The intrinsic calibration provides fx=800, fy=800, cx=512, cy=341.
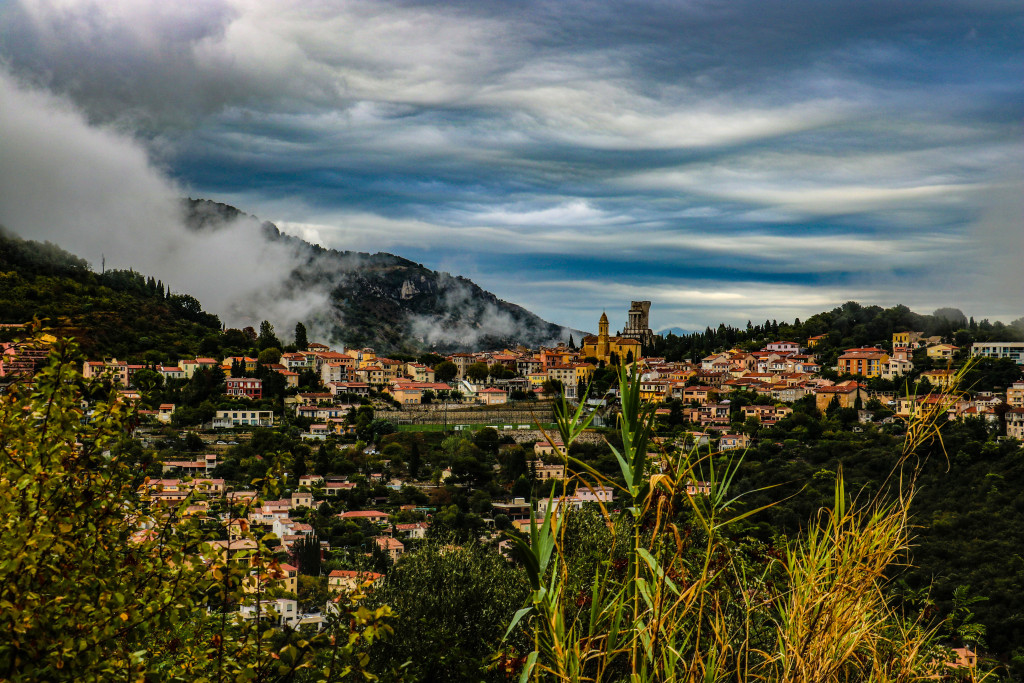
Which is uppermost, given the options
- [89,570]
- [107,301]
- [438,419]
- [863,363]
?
[107,301]

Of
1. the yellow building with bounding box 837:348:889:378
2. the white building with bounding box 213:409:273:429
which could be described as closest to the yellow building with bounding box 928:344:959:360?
the yellow building with bounding box 837:348:889:378

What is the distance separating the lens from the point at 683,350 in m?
55.8

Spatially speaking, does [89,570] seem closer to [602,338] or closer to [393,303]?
[602,338]

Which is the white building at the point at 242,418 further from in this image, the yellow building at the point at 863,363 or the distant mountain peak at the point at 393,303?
the distant mountain peak at the point at 393,303

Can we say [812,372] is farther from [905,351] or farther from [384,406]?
[384,406]

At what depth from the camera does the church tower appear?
5388 cm

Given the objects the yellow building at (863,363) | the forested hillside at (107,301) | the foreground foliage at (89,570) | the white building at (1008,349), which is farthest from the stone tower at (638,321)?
the foreground foliage at (89,570)

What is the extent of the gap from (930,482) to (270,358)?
3426cm

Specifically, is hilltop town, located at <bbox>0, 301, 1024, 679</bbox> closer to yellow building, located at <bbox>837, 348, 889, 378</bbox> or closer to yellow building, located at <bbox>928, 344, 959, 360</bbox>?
yellow building, located at <bbox>837, 348, 889, 378</bbox>

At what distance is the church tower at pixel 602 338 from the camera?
177 ft

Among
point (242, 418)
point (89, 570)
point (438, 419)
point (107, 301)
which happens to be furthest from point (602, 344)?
A: point (89, 570)

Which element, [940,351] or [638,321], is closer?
[940,351]

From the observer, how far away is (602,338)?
5497 centimetres

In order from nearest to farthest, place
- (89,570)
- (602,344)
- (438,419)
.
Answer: (89,570), (438,419), (602,344)
